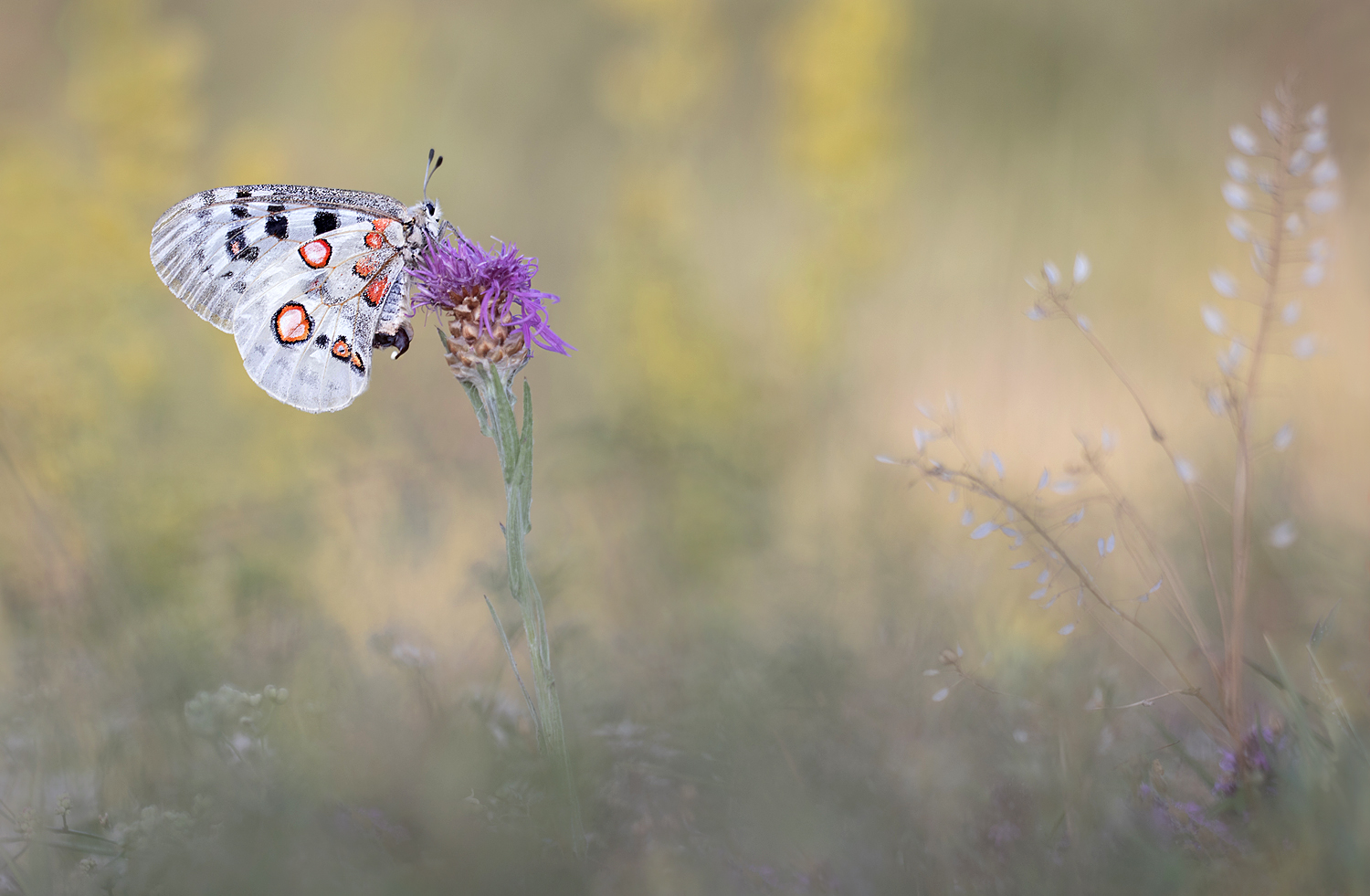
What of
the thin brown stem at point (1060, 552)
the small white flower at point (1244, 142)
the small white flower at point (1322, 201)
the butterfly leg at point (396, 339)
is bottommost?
the thin brown stem at point (1060, 552)

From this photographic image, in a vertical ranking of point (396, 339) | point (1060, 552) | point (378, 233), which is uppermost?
point (378, 233)

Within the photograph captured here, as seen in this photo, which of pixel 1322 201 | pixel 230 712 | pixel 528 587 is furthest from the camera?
pixel 230 712

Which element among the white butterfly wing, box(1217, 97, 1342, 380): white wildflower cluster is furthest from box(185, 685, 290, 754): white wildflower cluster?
box(1217, 97, 1342, 380): white wildflower cluster

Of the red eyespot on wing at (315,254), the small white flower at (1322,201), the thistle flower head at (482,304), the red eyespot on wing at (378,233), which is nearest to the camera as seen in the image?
the small white flower at (1322,201)

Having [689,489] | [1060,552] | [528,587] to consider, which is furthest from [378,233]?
[1060,552]

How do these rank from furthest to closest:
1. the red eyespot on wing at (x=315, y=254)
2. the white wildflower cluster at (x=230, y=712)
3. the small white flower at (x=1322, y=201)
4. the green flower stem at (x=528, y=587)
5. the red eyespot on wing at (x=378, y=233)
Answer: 1. the red eyespot on wing at (x=315, y=254)
2. the red eyespot on wing at (x=378, y=233)
3. the white wildflower cluster at (x=230, y=712)
4. the green flower stem at (x=528, y=587)
5. the small white flower at (x=1322, y=201)

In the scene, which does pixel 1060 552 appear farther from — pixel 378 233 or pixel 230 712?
pixel 378 233

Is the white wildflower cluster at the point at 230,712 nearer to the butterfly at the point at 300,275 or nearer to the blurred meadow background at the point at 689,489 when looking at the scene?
the blurred meadow background at the point at 689,489

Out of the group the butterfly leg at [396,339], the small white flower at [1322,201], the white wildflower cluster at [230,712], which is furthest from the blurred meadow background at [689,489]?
the butterfly leg at [396,339]
